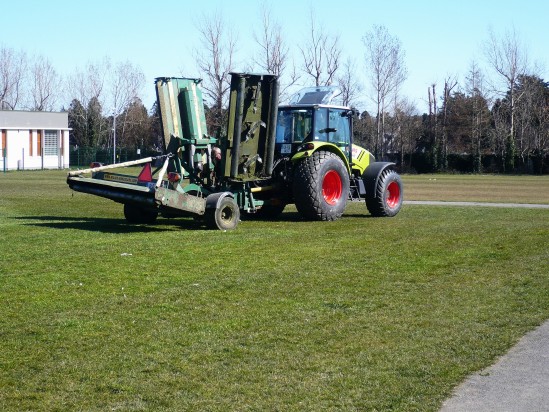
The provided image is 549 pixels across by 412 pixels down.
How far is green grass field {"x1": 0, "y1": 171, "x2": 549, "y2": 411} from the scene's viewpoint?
6234 mm

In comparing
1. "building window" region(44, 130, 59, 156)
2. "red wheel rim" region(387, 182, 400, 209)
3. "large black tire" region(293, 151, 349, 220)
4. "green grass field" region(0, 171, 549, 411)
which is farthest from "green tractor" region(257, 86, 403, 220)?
"building window" region(44, 130, 59, 156)

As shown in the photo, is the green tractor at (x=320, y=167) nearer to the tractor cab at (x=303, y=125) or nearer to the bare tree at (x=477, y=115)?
the tractor cab at (x=303, y=125)

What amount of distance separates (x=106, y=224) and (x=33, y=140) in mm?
59010

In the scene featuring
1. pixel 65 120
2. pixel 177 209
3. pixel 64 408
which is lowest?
pixel 64 408

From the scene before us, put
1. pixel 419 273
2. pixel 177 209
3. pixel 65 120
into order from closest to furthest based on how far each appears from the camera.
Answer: pixel 419 273, pixel 177 209, pixel 65 120

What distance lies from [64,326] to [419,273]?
5308mm

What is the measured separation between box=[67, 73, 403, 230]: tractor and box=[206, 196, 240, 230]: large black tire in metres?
0.02

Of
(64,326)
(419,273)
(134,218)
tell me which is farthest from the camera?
(134,218)

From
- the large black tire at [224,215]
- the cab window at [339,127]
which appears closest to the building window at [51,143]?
the cab window at [339,127]

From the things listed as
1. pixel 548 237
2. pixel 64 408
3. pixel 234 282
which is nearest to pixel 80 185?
pixel 234 282

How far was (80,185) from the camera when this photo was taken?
55.2ft

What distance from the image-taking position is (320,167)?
18828mm

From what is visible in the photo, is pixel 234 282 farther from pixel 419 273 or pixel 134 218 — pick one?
pixel 134 218

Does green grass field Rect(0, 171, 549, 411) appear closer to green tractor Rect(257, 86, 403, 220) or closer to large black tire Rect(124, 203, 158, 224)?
large black tire Rect(124, 203, 158, 224)
